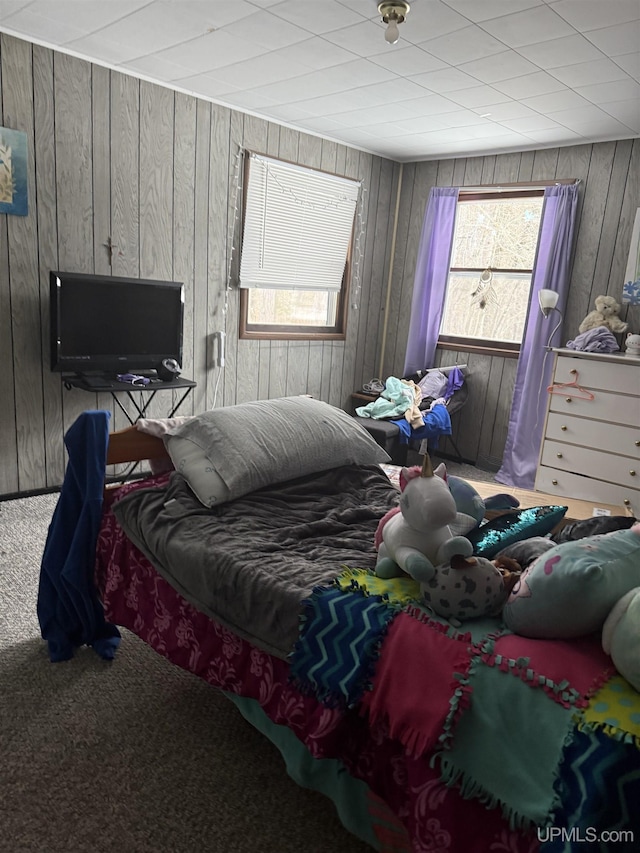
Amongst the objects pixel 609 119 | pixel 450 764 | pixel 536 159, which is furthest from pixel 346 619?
pixel 536 159

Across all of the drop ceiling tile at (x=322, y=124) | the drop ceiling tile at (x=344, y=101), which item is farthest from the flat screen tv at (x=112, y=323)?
the drop ceiling tile at (x=322, y=124)

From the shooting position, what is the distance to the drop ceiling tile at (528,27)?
94.7 inches

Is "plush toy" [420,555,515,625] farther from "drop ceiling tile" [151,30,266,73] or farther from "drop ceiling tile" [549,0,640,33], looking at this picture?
"drop ceiling tile" [151,30,266,73]

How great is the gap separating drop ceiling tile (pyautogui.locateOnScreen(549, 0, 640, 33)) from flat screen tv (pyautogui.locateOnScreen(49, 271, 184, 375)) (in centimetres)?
238

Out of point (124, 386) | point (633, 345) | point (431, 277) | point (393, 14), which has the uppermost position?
point (393, 14)

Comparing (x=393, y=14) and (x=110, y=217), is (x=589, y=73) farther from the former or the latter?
(x=110, y=217)

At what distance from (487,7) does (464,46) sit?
367mm

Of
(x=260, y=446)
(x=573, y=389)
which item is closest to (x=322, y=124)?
(x=573, y=389)

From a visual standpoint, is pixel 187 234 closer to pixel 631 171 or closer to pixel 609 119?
pixel 609 119

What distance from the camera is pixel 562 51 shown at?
8.88 ft

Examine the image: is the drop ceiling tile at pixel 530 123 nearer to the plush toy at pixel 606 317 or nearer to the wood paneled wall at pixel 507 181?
the wood paneled wall at pixel 507 181

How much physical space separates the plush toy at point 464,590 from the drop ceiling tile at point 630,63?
2.56m

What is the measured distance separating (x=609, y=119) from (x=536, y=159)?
80 centimetres

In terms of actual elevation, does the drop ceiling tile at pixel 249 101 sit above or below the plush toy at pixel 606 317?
above
